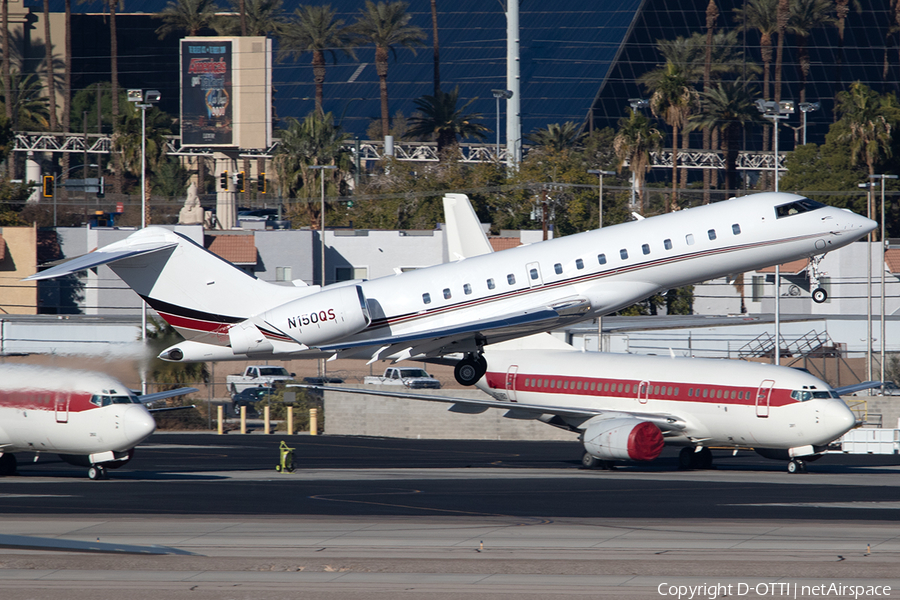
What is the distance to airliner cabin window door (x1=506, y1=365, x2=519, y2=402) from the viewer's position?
4437cm

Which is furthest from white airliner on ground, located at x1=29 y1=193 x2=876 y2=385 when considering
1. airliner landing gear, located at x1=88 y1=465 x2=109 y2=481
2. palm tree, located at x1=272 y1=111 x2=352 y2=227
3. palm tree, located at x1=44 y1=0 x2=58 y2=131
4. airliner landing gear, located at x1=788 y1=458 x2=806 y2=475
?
palm tree, located at x1=44 y1=0 x2=58 y2=131

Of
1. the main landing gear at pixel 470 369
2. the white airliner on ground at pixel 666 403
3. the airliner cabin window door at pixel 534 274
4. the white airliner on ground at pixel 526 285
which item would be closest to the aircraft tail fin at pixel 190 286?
the white airliner on ground at pixel 526 285

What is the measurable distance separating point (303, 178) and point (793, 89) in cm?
9171

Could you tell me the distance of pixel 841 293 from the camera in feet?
271

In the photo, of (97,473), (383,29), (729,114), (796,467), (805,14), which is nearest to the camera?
(97,473)

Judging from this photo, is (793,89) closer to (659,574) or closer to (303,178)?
(303,178)

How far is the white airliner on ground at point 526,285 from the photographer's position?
3325 cm

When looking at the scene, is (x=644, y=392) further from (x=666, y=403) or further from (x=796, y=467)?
(x=796, y=467)

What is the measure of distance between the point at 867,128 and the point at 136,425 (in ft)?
266

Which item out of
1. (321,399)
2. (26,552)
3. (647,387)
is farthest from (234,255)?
(26,552)

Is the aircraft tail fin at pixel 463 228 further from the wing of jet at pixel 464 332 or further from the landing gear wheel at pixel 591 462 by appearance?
the wing of jet at pixel 464 332

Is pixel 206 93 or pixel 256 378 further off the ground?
pixel 206 93

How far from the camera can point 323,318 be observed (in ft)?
108

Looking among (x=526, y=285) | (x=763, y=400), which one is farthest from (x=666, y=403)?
(x=526, y=285)
